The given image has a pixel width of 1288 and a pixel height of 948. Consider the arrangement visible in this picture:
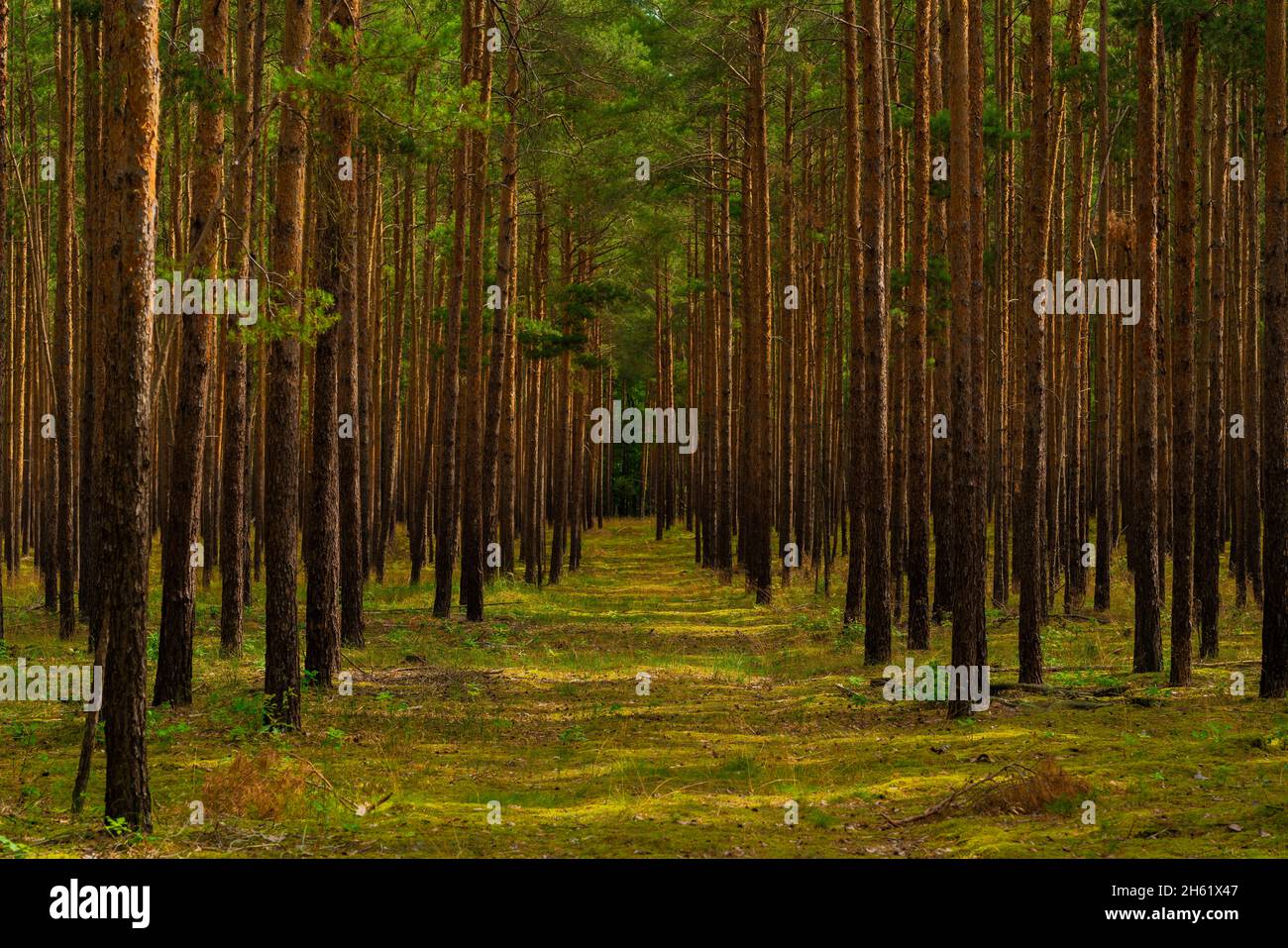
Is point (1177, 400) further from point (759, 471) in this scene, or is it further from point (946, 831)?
point (759, 471)

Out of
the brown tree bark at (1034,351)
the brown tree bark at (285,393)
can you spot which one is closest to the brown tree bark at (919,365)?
the brown tree bark at (1034,351)

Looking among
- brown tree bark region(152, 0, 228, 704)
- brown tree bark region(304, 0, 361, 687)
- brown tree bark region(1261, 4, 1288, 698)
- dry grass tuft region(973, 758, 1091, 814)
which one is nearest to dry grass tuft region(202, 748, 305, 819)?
brown tree bark region(152, 0, 228, 704)

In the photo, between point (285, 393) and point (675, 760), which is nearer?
point (675, 760)

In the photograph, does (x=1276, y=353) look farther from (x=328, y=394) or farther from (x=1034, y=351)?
(x=328, y=394)

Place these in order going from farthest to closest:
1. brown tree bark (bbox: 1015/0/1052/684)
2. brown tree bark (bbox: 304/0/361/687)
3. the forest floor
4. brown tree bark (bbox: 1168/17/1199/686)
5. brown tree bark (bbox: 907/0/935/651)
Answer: brown tree bark (bbox: 907/0/935/651) < brown tree bark (bbox: 1168/17/1199/686) < brown tree bark (bbox: 1015/0/1052/684) < brown tree bark (bbox: 304/0/361/687) < the forest floor

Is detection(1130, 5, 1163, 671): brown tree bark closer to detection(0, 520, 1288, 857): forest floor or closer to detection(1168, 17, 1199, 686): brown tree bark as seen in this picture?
detection(1168, 17, 1199, 686): brown tree bark

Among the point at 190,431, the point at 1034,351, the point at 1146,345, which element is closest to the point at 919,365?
the point at 1034,351

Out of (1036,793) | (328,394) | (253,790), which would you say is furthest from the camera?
(328,394)

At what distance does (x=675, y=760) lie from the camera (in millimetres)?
10594

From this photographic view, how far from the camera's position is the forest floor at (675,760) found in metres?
7.68

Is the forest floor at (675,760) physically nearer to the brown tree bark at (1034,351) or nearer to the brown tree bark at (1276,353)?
the brown tree bark at (1034,351)

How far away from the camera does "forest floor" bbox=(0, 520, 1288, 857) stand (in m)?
7.68

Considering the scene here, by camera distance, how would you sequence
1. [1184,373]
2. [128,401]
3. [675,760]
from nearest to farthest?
[128,401], [675,760], [1184,373]

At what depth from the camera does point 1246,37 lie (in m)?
14.5
